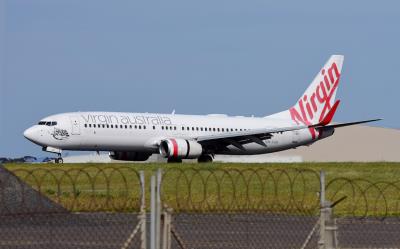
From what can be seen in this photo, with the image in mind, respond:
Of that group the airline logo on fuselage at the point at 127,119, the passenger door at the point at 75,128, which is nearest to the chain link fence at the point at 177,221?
the passenger door at the point at 75,128

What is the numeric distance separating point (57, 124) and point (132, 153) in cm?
582

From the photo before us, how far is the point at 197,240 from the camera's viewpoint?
18.4 m

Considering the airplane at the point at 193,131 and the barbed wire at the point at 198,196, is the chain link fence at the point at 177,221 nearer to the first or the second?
the barbed wire at the point at 198,196

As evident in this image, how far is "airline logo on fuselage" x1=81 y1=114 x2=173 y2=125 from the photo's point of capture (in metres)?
54.7

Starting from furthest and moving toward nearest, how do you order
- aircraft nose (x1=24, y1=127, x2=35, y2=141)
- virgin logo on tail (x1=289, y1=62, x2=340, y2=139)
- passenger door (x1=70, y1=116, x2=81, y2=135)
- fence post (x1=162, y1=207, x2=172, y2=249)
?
virgin logo on tail (x1=289, y1=62, x2=340, y2=139), aircraft nose (x1=24, y1=127, x2=35, y2=141), passenger door (x1=70, y1=116, x2=81, y2=135), fence post (x1=162, y1=207, x2=172, y2=249)

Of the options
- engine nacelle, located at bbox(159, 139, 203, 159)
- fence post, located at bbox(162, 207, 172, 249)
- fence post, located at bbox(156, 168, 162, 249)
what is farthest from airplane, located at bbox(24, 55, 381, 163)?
fence post, located at bbox(156, 168, 162, 249)

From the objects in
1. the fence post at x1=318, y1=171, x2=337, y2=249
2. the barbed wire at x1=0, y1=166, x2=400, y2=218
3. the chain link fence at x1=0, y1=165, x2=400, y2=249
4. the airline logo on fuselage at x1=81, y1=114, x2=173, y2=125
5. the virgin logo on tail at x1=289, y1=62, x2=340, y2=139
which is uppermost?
the virgin logo on tail at x1=289, y1=62, x2=340, y2=139

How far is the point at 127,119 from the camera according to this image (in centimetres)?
5578

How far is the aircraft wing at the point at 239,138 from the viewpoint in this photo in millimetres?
58219

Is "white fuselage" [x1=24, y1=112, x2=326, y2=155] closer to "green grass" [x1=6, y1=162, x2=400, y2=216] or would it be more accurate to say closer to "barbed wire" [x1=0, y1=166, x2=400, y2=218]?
"green grass" [x1=6, y1=162, x2=400, y2=216]

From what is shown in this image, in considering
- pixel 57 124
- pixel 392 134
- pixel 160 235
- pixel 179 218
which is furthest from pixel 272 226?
pixel 392 134

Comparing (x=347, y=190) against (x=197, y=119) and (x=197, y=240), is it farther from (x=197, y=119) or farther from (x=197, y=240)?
(x=197, y=119)

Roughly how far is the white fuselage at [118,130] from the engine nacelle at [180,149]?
37.4 inches

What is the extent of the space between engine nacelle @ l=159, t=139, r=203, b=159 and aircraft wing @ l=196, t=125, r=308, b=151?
5.34 ft
